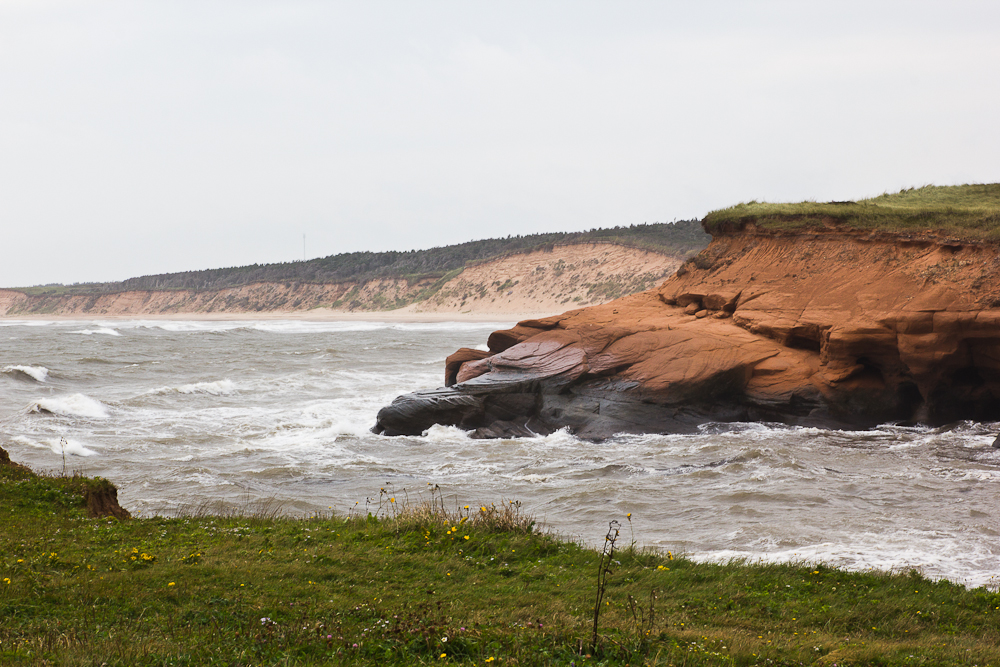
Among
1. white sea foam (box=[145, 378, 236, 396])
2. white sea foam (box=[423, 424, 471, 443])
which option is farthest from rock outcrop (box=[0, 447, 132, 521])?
white sea foam (box=[145, 378, 236, 396])

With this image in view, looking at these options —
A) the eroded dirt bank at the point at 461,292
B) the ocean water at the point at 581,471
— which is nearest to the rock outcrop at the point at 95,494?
the ocean water at the point at 581,471

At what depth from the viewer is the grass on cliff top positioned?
591 inches

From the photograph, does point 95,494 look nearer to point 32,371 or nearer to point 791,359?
point 791,359

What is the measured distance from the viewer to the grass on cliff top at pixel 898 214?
15008 mm

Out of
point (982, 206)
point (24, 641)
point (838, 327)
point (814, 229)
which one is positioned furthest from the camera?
point (814, 229)

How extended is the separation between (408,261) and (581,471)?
8119 centimetres

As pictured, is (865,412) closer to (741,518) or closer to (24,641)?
(741,518)

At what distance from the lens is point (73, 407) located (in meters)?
18.1

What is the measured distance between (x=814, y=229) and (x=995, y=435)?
20.7ft

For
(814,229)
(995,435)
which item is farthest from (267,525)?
(814,229)

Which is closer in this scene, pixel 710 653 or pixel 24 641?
pixel 24 641

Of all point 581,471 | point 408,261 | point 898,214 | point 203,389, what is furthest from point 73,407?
point 408,261

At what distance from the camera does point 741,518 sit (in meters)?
9.24

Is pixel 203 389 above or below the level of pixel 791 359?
below
